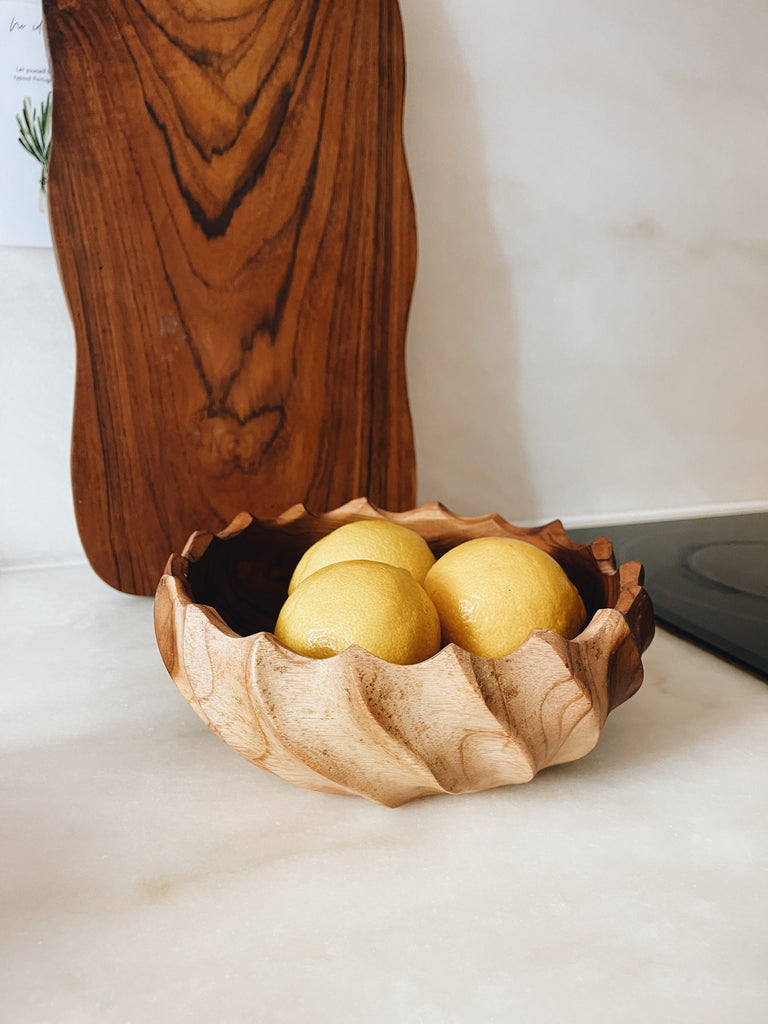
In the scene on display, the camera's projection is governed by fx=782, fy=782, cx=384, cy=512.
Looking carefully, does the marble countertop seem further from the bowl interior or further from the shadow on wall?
the shadow on wall

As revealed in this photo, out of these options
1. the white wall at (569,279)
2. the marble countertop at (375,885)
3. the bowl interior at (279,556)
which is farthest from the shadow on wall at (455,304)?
the marble countertop at (375,885)

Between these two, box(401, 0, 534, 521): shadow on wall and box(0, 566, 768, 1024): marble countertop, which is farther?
box(401, 0, 534, 521): shadow on wall

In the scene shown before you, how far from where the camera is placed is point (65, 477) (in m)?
0.94

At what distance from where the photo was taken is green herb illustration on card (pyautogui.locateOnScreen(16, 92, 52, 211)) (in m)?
0.83

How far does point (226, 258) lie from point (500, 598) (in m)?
0.55

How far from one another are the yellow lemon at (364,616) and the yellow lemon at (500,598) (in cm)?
3

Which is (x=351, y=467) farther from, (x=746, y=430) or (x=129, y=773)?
(x=746, y=430)

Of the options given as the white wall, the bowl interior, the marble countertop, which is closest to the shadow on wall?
the white wall

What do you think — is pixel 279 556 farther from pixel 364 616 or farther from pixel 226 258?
pixel 226 258

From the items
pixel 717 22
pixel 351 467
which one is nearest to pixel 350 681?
pixel 351 467

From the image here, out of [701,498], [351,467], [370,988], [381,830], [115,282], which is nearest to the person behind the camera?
[370,988]

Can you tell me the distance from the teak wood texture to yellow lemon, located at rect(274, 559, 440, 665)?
0.44 m

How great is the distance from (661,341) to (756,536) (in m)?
0.32

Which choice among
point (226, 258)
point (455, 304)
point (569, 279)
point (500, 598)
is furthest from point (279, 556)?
point (569, 279)
